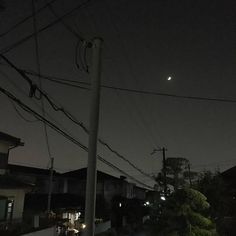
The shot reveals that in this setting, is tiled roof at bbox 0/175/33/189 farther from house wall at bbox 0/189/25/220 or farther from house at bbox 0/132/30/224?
house wall at bbox 0/189/25/220

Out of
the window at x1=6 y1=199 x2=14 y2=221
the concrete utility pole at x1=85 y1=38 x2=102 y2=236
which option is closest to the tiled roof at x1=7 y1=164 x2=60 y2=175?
the window at x1=6 y1=199 x2=14 y2=221

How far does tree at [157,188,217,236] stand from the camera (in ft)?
43.8

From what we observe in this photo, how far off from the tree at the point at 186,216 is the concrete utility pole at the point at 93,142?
27.3 ft

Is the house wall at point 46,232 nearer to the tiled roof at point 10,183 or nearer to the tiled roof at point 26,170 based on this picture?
the tiled roof at point 10,183

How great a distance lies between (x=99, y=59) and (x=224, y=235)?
1846cm

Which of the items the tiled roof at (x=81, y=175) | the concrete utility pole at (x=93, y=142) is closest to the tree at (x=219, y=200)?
the concrete utility pole at (x=93, y=142)

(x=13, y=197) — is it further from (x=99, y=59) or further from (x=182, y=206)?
(x=99, y=59)

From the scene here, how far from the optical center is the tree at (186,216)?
43.8 ft

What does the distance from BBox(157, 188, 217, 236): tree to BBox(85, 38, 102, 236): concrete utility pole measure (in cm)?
832

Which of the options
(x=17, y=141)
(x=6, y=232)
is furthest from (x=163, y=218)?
(x=17, y=141)

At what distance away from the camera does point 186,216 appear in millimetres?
13422

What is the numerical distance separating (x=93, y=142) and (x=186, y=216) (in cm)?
883

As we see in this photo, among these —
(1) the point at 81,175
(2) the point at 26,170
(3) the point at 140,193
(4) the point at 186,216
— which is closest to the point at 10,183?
(4) the point at 186,216

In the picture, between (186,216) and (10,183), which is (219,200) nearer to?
(186,216)
